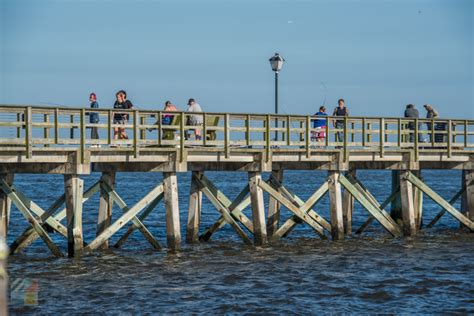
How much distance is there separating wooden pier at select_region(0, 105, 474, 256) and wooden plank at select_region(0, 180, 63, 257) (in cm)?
3

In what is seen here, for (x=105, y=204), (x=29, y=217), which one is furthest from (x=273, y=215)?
(x=29, y=217)

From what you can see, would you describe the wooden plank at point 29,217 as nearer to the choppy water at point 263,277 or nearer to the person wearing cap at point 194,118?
the choppy water at point 263,277

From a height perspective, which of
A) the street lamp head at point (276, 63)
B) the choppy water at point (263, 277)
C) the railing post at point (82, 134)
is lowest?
the choppy water at point (263, 277)

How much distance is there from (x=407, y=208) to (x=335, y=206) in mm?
2629

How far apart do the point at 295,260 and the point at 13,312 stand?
818 centimetres

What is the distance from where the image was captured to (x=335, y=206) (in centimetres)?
2516

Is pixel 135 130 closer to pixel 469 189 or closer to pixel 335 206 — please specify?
pixel 335 206

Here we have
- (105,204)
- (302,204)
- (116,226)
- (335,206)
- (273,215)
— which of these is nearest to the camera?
(116,226)

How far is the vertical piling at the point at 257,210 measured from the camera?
78.3 ft

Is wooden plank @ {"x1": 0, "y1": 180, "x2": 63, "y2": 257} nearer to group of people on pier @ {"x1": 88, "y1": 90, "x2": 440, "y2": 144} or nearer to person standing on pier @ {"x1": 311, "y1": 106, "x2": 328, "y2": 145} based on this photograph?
group of people on pier @ {"x1": 88, "y1": 90, "x2": 440, "y2": 144}

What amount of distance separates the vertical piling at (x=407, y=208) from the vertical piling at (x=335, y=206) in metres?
2.22

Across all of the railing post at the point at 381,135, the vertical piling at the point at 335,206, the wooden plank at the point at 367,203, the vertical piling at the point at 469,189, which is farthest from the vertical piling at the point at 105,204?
the vertical piling at the point at 469,189

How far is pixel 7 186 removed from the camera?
21.7 metres

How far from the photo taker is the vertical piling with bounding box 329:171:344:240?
82.5 feet
